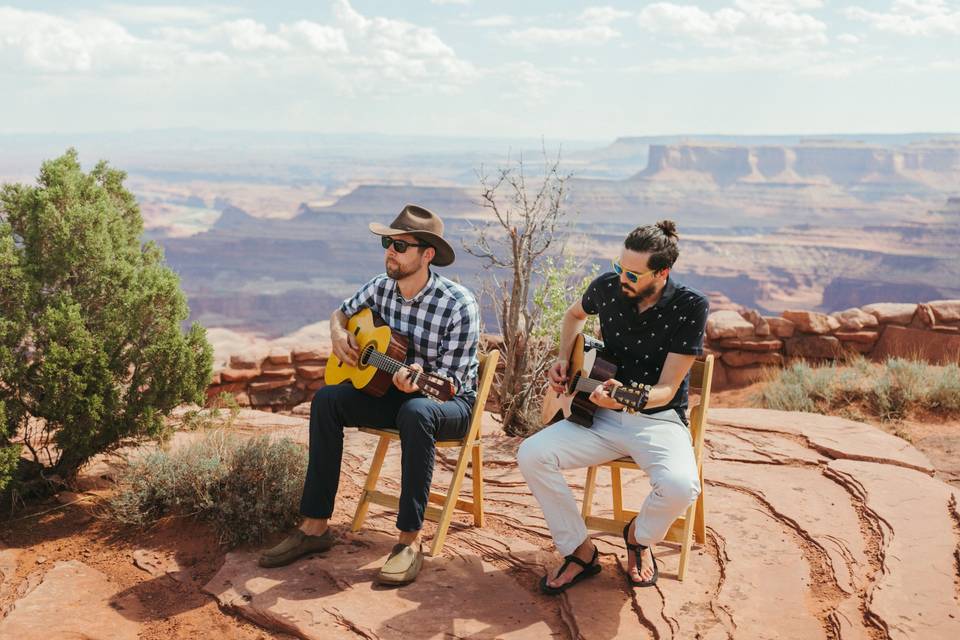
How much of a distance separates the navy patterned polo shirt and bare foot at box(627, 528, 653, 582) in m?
0.65

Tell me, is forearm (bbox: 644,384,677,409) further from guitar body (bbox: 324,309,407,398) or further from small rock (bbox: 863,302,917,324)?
small rock (bbox: 863,302,917,324)

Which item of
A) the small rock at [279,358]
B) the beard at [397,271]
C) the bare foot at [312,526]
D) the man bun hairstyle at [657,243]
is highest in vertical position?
the man bun hairstyle at [657,243]

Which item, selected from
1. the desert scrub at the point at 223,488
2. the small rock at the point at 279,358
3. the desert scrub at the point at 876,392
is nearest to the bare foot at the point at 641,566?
the desert scrub at the point at 223,488

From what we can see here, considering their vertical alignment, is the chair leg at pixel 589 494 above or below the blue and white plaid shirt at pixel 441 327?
below

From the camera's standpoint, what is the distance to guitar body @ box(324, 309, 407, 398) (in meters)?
4.07

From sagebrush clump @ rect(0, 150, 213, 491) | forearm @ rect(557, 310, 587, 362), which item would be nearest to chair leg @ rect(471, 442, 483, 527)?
forearm @ rect(557, 310, 587, 362)

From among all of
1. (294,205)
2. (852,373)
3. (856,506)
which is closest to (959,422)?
(852,373)

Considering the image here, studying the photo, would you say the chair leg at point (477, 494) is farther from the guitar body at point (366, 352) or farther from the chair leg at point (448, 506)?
the guitar body at point (366, 352)

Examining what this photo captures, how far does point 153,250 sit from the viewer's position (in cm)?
552

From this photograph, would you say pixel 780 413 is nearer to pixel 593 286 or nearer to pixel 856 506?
pixel 856 506

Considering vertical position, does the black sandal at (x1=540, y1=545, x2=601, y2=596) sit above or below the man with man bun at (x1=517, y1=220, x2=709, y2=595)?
below

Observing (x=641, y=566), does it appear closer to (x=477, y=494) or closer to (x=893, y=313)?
(x=477, y=494)

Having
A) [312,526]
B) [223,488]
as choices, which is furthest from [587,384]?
[223,488]

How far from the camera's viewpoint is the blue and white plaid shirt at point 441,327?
4129mm
